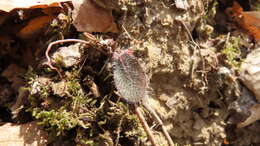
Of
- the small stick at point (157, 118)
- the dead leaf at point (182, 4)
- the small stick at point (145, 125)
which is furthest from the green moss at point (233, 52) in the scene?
the small stick at point (145, 125)

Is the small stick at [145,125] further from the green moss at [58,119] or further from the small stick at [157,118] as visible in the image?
the green moss at [58,119]

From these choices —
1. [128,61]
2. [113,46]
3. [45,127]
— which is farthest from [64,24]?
[45,127]

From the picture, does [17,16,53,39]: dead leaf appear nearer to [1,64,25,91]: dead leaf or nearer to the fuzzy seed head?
[1,64,25,91]: dead leaf

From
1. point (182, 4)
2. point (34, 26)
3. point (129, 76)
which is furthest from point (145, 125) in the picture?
point (34, 26)

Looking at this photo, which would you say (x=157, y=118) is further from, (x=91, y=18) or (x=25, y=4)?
(x=25, y=4)

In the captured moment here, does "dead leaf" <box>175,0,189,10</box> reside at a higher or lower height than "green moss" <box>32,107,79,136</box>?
higher

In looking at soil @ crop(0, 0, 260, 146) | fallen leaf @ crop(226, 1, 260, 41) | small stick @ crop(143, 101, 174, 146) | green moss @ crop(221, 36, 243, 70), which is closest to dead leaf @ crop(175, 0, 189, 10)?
soil @ crop(0, 0, 260, 146)

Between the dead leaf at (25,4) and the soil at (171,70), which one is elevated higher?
the dead leaf at (25,4)
